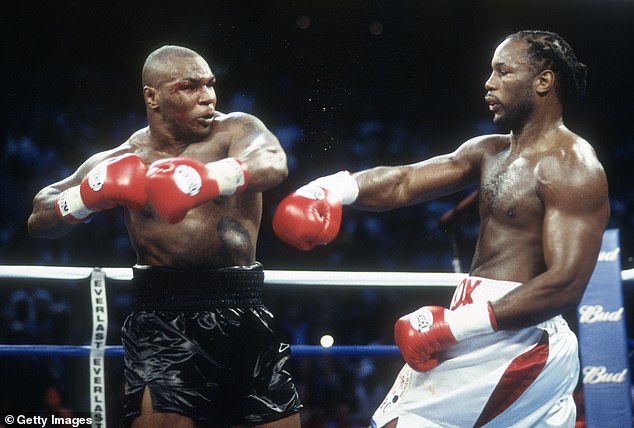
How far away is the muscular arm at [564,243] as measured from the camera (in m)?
1.69

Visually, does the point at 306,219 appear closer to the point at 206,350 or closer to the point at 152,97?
the point at 206,350

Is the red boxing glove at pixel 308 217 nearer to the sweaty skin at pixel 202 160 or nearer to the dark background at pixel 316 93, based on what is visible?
A: the sweaty skin at pixel 202 160

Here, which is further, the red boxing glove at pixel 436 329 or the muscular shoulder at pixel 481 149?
the muscular shoulder at pixel 481 149

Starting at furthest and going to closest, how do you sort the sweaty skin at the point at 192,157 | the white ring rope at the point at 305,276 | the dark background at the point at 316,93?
the dark background at the point at 316,93 → the white ring rope at the point at 305,276 → the sweaty skin at the point at 192,157

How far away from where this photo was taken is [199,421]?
1.81 metres

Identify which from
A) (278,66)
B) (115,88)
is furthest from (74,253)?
(278,66)

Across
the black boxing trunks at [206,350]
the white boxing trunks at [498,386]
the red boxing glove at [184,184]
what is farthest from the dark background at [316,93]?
the red boxing glove at [184,184]

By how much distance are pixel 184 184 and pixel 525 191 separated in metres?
0.77

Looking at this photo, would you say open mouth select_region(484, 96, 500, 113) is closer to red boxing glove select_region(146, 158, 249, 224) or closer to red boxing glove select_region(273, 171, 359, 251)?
red boxing glove select_region(273, 171, 359, 251)

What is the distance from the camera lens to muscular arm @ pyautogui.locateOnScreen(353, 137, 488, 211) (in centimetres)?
196

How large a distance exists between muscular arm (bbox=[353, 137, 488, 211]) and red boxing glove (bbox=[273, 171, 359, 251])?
17 centimetres

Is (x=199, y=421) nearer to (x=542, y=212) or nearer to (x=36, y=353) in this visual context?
(x=36, y=353)

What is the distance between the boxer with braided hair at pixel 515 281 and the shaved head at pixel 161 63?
0.51m

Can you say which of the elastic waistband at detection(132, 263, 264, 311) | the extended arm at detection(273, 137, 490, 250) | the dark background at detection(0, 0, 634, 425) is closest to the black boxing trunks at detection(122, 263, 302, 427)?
the elastic waistband at detection(132, 263, 264, 311)
